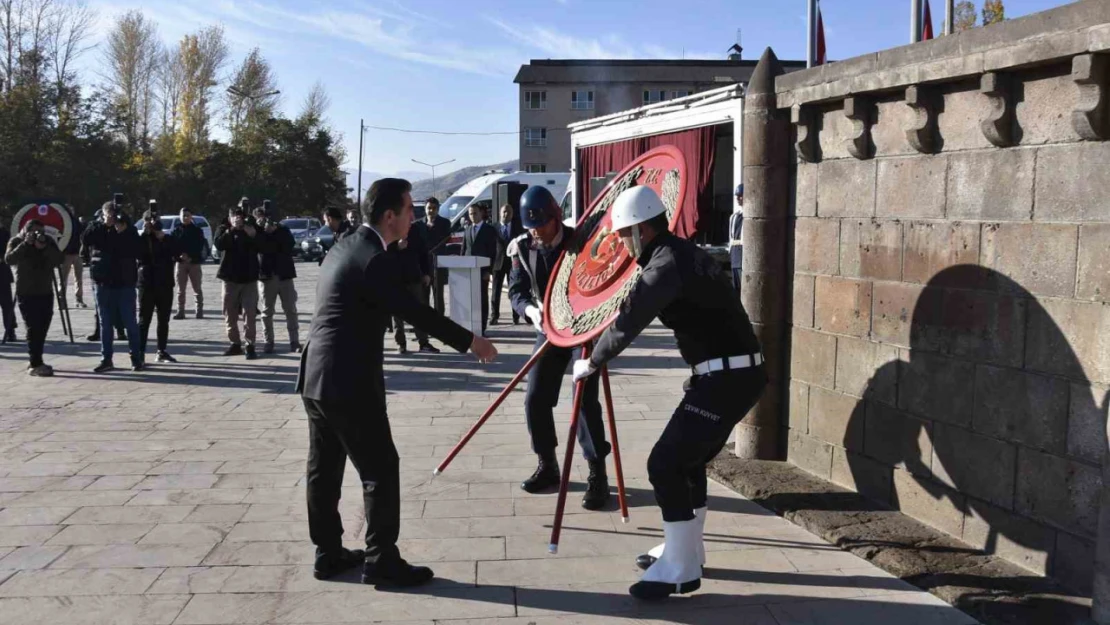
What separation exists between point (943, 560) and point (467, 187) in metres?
28.6

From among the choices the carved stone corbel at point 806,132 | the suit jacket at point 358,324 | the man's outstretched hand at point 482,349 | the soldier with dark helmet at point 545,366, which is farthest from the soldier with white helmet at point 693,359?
the carved stone corbel at point 806,132

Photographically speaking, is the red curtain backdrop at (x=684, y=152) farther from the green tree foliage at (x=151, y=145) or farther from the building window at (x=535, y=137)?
the building window at (x=535, y=137)

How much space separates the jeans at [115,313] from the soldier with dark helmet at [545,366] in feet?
21.5

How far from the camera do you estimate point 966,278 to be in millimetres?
4770

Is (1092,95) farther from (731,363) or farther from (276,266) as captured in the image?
(276,266)

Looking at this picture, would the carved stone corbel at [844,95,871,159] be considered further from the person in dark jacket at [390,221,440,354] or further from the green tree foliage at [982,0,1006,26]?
the green tree foliage at [982,0,1006,26]

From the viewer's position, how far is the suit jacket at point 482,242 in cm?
1428

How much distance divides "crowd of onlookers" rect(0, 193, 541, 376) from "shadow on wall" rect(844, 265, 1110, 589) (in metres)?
5.25

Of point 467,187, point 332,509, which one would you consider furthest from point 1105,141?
point 467,187

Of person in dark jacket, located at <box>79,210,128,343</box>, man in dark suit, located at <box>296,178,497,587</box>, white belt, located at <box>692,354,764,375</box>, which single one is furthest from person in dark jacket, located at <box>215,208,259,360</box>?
white belt, located at <box>692,354,764,375</box>

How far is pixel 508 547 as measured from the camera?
5129 millimetres

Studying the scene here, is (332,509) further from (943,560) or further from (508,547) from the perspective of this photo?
(943,560)

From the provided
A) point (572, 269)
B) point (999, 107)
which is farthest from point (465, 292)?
point (999, 107)

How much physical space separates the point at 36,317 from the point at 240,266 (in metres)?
2.30
